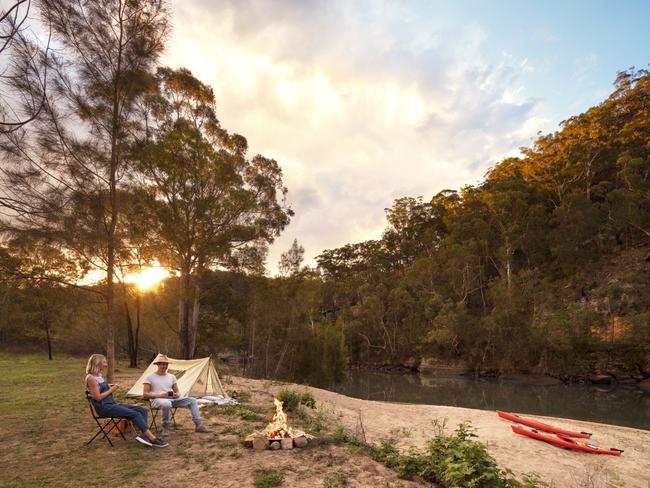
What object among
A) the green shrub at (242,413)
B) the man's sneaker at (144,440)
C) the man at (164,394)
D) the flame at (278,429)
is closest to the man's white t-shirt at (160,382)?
the man at (164,394)

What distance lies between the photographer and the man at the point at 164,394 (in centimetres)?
638

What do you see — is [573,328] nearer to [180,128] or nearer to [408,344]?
[408,344]

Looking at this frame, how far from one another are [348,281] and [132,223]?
3453cm

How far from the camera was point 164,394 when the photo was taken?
6562 mm

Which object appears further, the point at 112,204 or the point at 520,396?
the point at 520,396

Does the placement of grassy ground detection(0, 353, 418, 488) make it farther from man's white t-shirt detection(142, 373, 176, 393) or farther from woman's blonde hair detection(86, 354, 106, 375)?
woman's blonde hair detection(86, 354, 106, 375)

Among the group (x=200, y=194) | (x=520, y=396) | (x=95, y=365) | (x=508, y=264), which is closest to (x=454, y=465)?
(x=95, y=365)

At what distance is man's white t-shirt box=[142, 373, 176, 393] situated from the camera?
663cm

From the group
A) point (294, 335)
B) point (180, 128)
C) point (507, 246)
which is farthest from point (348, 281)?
point (180, 128)

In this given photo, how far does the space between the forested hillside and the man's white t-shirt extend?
1227cm

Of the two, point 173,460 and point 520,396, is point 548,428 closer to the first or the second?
point 173,460

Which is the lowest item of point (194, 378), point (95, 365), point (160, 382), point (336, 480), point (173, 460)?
point (336, 480)

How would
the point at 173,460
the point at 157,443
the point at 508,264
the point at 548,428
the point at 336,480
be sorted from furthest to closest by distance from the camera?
the point at 508,264, the point at 548,428, the point at 157,443, the point at 173,460, the point at 336,480

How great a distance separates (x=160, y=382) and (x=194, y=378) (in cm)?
385
